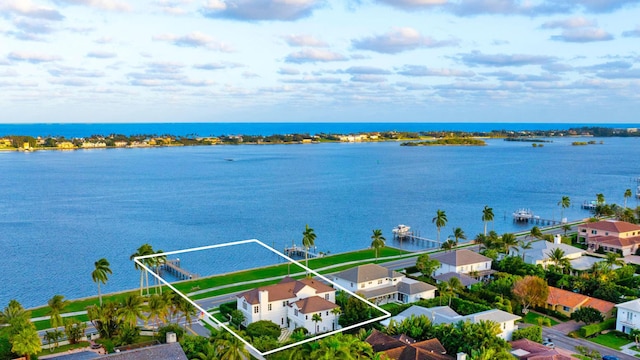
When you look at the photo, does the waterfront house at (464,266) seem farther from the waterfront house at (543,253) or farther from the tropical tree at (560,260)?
the tropical tree at (560,260)

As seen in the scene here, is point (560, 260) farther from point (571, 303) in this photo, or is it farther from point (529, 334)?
point (529, 334)

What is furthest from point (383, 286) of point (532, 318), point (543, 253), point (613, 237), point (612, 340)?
point (613, 237)

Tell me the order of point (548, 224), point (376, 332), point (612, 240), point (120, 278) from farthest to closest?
point (548, 224)
point (612, 240)
point (120, 278)
point (376, 332)

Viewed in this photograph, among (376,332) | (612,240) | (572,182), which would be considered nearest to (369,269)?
(376,332)

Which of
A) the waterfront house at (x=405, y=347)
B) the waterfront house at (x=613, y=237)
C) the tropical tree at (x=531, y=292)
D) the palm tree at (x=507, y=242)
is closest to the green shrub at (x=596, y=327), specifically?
the tropical tree at (x=531, y=292)

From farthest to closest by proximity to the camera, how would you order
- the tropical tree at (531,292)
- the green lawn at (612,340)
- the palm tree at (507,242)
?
the palm tree at (507,242), the tropical tree at (531,292), the green lawn at (612,340)

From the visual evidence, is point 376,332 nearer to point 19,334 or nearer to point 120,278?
point 19,334
